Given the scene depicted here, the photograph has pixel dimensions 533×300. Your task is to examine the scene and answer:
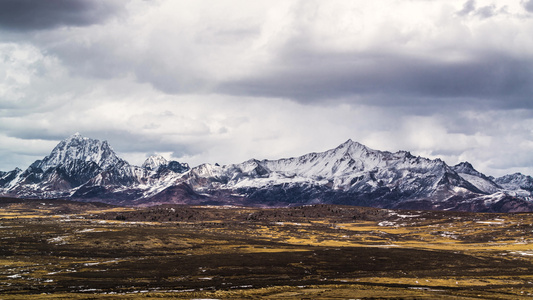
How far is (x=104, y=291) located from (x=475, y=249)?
143m

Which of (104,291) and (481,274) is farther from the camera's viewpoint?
(481,274)

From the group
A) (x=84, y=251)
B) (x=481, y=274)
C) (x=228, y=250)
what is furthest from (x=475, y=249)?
(x=84, y=251)

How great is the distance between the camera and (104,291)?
99625 mm

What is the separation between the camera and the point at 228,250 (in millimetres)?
181375

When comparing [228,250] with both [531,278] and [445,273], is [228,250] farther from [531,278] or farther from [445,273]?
[531,278]

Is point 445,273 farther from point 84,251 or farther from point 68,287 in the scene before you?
point 84,251

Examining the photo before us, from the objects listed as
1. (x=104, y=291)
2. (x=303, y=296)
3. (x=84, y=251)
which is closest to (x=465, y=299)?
(x=303, y=296)

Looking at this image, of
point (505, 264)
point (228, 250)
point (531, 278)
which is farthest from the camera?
point (228, 250)

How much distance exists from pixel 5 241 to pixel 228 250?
7981 centimetres

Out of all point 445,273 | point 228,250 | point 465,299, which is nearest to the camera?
point 465,299

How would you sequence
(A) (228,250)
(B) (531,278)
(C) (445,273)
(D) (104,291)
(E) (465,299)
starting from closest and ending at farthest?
1. (E) (465,299)
2. (D) (104,291)
3. (B) (531,278)
4. (C) (445,273)
5. (A) (228,250)

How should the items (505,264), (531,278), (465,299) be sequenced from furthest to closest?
(505,264)
(531,278)
(465,299)

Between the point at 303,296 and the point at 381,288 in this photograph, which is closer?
the point at 303,296

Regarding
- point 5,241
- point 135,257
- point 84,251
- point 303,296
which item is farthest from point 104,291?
point 5,241
